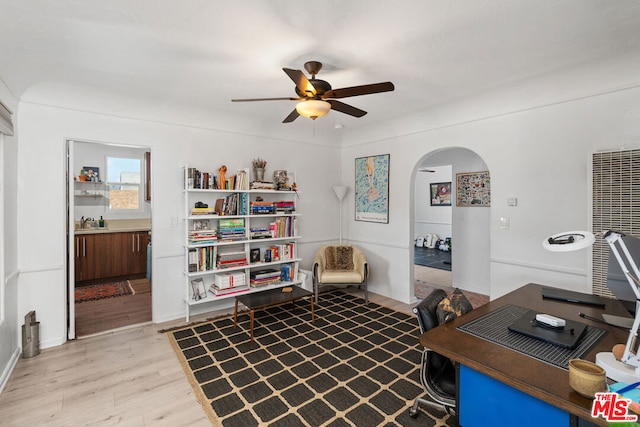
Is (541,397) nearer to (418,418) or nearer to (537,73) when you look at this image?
(418,418)

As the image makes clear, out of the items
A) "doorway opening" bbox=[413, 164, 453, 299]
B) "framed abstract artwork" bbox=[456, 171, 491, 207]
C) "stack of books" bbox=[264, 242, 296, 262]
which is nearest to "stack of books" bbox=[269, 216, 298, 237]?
"stack of books" bbox=[264, 242, 296, 262]

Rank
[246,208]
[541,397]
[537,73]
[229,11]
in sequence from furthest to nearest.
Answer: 1. [246,208]
2. [537,73]
3. [229,11]
4. [541,397]

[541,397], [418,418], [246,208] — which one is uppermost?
[246,208]

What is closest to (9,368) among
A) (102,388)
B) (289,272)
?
(102,388)

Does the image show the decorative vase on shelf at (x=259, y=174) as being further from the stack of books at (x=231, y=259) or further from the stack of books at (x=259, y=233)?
the stack of books at (x=231, y=259)

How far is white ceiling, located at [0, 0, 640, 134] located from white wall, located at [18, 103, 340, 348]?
0.38 m

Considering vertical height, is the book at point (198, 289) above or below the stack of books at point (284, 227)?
below

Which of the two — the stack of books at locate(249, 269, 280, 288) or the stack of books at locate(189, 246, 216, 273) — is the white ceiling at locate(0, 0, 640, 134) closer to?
the stack of books at locate(189, 246, 216, 273)

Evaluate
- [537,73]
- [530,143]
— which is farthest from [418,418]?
[537,73]

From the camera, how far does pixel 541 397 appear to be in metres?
1.09

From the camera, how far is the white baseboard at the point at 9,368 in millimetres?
2365

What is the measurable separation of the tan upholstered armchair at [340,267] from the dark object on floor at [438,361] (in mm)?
2206

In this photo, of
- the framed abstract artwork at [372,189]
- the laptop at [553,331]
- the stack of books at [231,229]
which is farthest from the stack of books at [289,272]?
the laptop at [553,331]

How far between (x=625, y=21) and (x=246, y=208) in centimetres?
368
